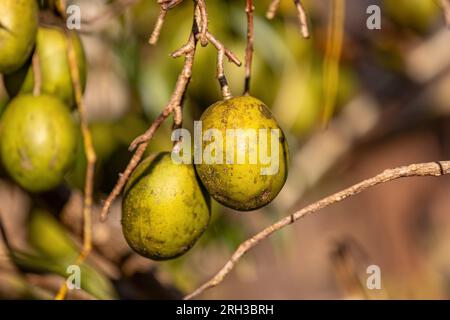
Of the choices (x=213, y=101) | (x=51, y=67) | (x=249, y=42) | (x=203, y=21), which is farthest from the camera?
(x=213, y=101)

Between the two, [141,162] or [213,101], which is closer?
[141,162]

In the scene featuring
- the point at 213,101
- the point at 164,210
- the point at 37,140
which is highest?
the point at 213,101

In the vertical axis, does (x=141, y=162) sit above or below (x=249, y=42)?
below

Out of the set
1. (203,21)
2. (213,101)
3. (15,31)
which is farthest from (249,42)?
(213,101)

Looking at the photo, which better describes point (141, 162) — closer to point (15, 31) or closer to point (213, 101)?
point (15, 31)

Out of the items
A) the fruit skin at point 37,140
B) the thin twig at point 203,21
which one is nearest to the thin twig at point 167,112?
the thin twig at point 203,21

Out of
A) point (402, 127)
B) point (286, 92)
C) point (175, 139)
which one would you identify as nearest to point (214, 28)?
point (286, 92)

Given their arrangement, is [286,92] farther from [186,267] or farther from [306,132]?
[186,267]

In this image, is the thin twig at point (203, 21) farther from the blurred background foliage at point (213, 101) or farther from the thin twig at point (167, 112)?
the blurred background foliage at point (213, 101)
